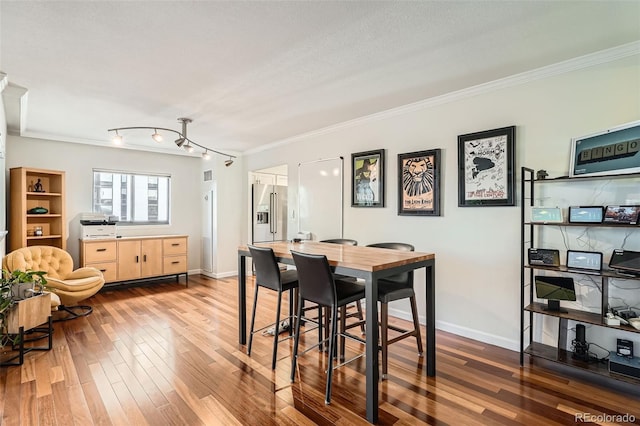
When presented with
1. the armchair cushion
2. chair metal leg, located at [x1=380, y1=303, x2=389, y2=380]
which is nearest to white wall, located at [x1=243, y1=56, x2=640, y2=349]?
chair metal leg, located at [x1=380, y1=303, x2=389, y2=380]

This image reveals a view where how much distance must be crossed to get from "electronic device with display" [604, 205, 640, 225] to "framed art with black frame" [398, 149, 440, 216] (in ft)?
4.49

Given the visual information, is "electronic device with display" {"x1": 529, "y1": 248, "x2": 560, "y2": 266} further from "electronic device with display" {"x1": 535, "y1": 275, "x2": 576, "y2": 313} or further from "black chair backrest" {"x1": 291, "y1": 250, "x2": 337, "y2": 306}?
"black chair backrest" {"x1": 291, "y1": 250, "x2": 337, "y2": 306}

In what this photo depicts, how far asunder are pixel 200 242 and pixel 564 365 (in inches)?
236

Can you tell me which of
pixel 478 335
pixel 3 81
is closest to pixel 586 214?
pixel 478 335

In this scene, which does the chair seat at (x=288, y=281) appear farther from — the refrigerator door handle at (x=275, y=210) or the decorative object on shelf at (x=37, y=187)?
the decorative object on shelf at (x=37, y=187)

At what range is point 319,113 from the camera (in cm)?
388

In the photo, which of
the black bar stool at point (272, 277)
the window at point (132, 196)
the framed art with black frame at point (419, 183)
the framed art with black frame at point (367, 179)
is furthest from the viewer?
the window at point (132, 196)

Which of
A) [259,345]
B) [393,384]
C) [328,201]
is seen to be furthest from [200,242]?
[393,384]

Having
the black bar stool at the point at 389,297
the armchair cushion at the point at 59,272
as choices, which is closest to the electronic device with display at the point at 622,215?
the black bar stool at the point at 389,297

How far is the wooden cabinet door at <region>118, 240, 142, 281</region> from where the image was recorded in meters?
5.11

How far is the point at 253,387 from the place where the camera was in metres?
2.32

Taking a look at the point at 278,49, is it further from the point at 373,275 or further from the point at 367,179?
the point at 367,179

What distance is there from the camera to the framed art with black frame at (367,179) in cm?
390

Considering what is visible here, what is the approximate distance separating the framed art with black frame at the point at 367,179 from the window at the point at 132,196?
3904mm
